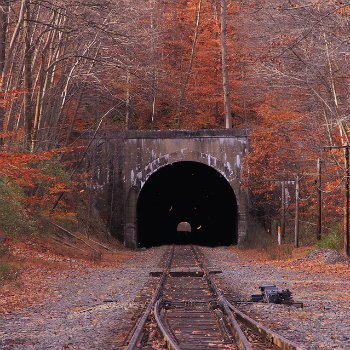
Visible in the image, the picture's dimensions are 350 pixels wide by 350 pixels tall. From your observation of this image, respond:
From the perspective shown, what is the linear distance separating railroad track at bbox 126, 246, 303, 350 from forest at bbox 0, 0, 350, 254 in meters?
6.33

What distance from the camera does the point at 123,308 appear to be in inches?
423

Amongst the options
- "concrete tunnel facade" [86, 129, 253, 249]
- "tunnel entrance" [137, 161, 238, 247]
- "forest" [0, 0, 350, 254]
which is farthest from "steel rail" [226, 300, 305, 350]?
"tunnel entrance" [137, 161, 238, 247]

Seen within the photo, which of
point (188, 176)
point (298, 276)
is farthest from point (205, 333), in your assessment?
point (188, 176)

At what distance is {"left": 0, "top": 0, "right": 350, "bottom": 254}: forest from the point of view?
66.7 ft

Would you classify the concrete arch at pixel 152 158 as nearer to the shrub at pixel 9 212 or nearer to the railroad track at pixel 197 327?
the shrub at pixel 9 212

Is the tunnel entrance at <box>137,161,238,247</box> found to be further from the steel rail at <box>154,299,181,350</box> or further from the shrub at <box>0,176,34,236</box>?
the steel rail at <box>154,299,181,350</box>

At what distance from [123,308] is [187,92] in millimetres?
34436

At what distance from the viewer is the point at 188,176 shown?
42.8 meters

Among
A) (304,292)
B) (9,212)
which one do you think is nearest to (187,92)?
(9,212)

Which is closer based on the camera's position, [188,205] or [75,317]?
[75,317]

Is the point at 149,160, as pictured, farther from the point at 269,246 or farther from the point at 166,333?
the point at 166,333

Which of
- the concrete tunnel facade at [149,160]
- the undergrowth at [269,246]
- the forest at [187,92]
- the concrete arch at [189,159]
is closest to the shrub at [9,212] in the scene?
the forest at [187,92]

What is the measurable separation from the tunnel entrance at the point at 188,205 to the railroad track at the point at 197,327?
23035mm

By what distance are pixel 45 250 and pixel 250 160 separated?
1313 cm
